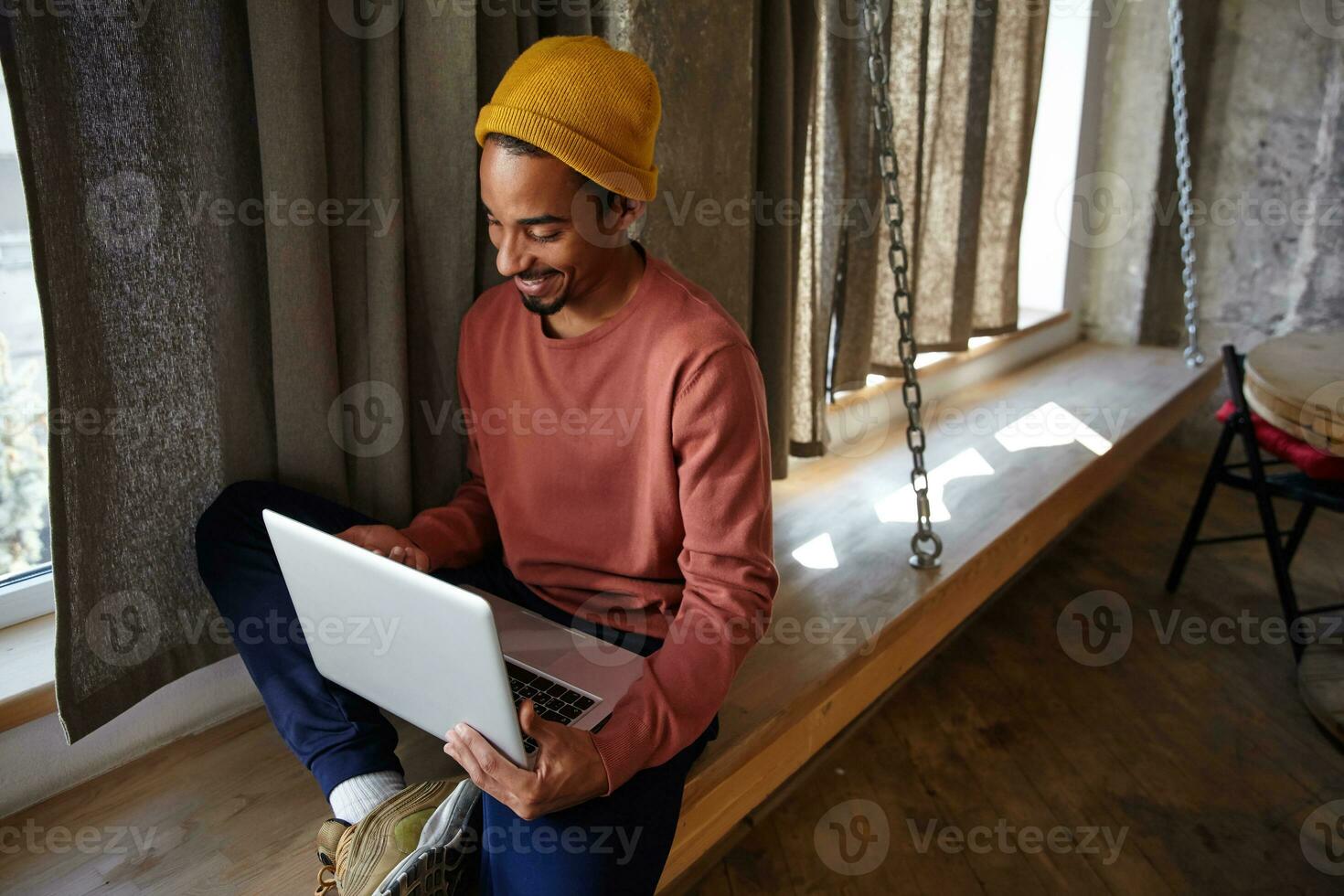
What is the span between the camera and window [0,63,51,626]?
1.55m

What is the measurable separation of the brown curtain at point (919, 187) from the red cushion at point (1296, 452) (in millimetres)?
869

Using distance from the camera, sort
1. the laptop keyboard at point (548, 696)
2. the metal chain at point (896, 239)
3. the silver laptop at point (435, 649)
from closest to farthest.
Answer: the silver laptop at point (435, 649) → the laptop keyboard at point (548, 696) → the metal chain at point (896, 239)

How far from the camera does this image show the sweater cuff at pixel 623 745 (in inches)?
45.3

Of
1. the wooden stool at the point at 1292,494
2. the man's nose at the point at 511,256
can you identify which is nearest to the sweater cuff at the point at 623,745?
the man's nose at the point at 511,256

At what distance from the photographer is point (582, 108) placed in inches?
48.8

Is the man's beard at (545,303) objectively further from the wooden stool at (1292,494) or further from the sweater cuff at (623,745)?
the wooden stool at (1292,494)

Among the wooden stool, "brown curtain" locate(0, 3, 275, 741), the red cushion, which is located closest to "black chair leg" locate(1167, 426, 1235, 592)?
the wooden stool

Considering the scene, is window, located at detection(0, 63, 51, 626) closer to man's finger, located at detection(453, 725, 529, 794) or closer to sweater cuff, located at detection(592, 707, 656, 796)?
man's finger, located at detection(453, 725, 529, 794)

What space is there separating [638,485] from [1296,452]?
6.29 feet

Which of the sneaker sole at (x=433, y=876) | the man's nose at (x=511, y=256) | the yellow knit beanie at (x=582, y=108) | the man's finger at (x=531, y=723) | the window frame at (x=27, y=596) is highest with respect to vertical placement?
the yellow knit beanie at (x=582, y=108)

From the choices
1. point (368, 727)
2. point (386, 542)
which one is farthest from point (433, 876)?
point (386, 542)

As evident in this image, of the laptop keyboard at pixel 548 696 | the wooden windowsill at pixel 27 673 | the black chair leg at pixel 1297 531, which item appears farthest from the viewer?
the black chair leg at pixel 1297 531

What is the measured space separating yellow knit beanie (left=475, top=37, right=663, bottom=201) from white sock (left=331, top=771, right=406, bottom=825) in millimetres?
838

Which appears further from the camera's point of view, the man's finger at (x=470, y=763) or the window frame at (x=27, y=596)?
the window frame at (x=27, y=596)
